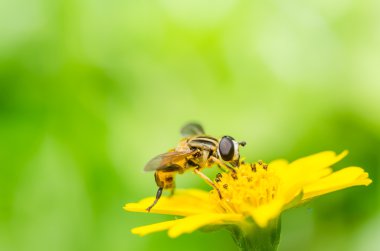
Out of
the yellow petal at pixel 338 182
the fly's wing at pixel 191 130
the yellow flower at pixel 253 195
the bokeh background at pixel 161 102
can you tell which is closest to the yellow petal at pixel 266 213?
the yellow flower at pixel 253 195

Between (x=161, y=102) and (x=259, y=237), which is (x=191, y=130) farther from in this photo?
(x=161, y=102)

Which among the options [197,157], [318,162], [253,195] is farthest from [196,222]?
[318,162]

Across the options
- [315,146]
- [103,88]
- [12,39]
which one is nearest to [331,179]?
[315,146]

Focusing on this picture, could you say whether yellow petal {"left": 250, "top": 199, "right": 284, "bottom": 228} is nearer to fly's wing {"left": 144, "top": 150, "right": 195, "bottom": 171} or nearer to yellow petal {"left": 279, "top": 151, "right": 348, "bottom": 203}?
yellow petal {"left": 279, "top": 151, "right": 348, "bottom": 203}

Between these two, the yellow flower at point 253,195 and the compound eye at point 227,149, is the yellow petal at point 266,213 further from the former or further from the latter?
the compound eye at point 227,149

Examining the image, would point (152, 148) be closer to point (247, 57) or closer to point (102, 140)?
point (102, 140)

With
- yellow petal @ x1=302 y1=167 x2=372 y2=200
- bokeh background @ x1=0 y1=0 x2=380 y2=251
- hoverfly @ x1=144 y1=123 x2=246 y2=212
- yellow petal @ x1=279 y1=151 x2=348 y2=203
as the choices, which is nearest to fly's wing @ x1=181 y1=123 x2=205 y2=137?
hoverfly @ x1=144 y1=123 x2=246 y2=212

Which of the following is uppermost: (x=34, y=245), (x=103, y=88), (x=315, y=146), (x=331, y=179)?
(x=103, y=88)

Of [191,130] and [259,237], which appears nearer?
[259,237]
